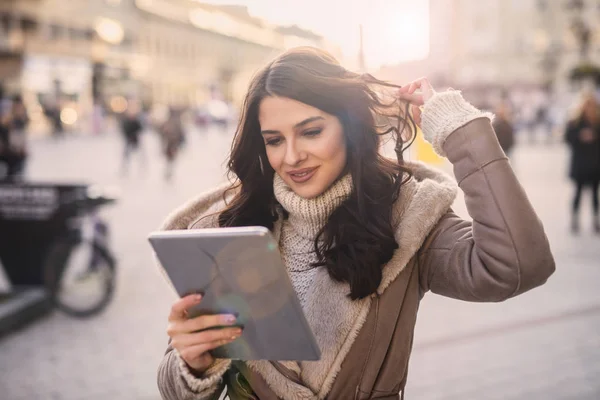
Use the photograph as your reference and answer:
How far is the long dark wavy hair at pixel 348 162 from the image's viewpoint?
68.7 inches

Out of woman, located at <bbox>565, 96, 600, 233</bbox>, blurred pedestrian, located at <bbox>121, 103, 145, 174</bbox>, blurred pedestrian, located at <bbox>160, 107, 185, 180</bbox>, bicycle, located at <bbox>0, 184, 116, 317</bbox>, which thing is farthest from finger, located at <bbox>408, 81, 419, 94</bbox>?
blurred pedestrian, located at <bbox>121, 103, 145, 174</bbox>

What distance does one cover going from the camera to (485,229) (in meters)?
1.59

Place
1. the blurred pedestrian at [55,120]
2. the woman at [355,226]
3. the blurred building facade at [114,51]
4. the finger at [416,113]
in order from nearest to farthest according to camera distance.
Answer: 1. the woman at [355,226]
2. the finger at [416,113]
3. the blurred pedestrian at [55,120]
4. the blurred building facade at [114,51]

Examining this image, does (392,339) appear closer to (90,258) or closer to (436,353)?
(436,353)

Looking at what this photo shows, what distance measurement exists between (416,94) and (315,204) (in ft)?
1.45

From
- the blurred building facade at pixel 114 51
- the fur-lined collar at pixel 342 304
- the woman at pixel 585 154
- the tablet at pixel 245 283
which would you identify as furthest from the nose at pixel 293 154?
the blurred building facade at pixel 114 51

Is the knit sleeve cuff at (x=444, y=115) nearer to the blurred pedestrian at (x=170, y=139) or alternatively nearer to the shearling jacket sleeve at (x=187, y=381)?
the shearling jacket sleeve at (x=187, y=381)


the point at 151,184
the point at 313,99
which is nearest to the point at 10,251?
the point at 313,99

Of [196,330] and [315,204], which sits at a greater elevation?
[315,204]

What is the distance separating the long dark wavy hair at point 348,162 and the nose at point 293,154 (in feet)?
0.42

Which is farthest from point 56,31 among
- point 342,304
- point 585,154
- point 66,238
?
point 342,304

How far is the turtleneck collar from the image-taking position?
186 cm

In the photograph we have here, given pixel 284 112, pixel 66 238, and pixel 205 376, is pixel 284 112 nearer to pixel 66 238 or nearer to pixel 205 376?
pixel 205 376

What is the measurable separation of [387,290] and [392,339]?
0.42 ft
